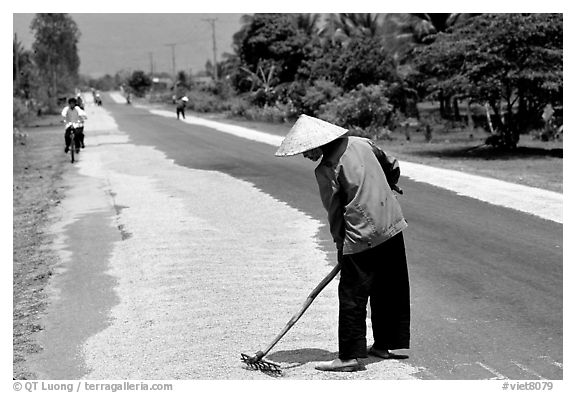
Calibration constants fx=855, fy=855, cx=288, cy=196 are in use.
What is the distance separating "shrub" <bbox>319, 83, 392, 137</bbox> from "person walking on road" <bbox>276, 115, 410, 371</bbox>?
23.1 metres

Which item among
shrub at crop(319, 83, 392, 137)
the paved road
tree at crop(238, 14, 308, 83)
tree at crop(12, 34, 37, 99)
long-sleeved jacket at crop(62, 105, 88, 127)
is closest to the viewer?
the paved road

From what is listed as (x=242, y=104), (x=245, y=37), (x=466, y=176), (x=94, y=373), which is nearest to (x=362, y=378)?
(x=94, y=373)

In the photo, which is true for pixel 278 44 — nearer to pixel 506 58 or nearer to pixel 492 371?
pixel 506 58

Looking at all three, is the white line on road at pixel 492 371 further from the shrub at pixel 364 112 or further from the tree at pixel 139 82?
the tree at pixel 139 82

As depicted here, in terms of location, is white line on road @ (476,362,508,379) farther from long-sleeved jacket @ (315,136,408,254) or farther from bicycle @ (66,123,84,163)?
bicycle @ (66,123,84,163)

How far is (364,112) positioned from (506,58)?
779 cm

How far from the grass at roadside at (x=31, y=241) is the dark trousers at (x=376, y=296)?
2.01 metres

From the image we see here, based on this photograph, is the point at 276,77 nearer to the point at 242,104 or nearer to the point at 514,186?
the point at 242,104

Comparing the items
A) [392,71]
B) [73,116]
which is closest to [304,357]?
[73,116]

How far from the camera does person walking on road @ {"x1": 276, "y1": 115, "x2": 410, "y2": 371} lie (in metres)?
5.12

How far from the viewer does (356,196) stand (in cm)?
511

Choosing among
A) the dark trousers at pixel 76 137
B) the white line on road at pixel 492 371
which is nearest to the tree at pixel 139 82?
the dark trousers at pixel 76 137

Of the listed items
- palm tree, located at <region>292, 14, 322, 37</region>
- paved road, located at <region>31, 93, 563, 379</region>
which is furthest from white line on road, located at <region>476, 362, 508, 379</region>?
palm tree, located at <region>292, 14, 322, 37</region>

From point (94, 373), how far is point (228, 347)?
915 millimetres
